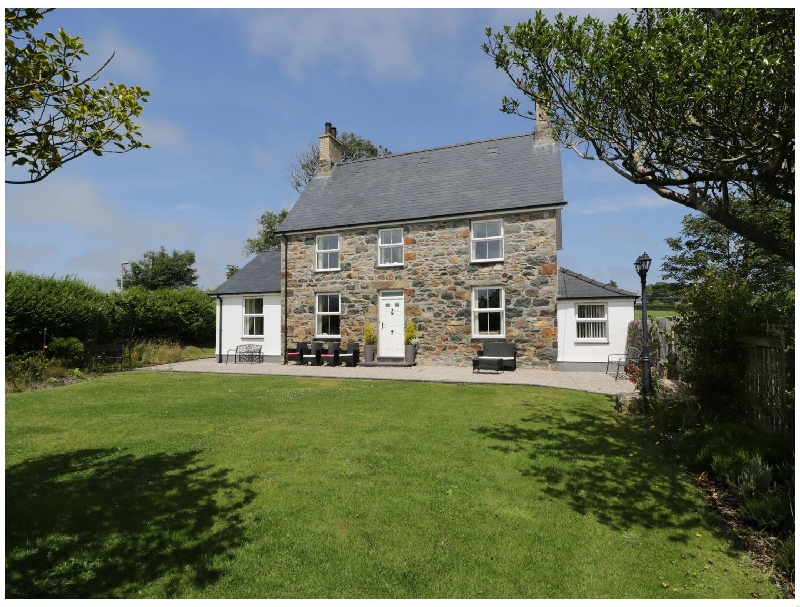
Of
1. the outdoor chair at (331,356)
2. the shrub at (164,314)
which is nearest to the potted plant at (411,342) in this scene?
the outdoor chair at (331,356)

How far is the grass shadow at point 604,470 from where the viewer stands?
4.57m

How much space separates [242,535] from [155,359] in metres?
19.2

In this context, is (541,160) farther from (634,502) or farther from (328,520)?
(328,520)

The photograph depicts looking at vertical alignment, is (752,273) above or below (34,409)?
above

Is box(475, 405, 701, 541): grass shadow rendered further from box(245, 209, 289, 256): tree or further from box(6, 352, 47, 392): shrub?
box(245, 209, 289, 256): tree

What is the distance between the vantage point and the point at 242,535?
405 centimetres

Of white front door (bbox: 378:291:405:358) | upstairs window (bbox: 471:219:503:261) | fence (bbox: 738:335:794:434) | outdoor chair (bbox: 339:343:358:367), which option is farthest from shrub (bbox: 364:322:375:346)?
fence (bbox: 738:335:794:434)

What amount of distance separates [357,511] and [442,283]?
43.8 ft

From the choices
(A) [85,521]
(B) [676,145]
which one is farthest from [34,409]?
(B) [676,145]

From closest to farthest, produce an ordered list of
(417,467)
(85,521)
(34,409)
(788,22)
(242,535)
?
(242,535)
(85,521)
(788,22)
(417,467)
(34,409)

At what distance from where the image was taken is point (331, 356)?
18.4 meters

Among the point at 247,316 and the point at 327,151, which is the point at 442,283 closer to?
the point at 247,316

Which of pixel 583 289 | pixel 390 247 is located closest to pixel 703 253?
pixel 583 289

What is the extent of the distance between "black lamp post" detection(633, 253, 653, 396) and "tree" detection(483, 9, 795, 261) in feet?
10.3
